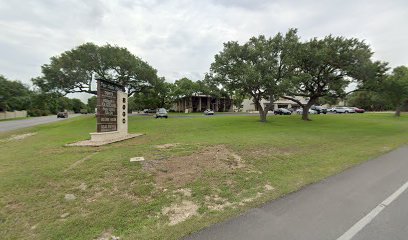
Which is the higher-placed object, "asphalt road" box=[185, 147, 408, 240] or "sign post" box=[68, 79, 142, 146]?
"sign post" box=[68, 79, 142, 146]

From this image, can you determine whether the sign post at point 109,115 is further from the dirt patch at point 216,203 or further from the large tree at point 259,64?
the large tree at point 259,64

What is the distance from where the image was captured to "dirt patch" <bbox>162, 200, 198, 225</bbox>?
3734 millimetres

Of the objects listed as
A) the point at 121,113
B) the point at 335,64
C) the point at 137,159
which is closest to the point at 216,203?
the point at 137,159

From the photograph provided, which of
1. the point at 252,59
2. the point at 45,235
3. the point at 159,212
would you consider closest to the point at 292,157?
the point at 159,212

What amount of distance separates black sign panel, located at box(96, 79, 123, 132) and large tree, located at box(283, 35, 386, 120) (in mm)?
16515

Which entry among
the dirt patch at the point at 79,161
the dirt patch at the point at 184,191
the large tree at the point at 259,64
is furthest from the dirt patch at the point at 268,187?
the large tree at the point at 259,64

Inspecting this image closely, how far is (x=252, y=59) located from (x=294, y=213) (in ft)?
66.9

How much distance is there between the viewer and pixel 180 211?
4020mm

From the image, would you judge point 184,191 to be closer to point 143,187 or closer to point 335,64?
point 143,187

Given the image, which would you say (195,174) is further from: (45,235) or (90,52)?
(90,52)

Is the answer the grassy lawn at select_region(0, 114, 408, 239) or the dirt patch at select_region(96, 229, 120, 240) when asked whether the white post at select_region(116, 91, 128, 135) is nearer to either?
the grassy lawn at select_region(0, 114, 408, 239)

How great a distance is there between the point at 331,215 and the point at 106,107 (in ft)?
36.8

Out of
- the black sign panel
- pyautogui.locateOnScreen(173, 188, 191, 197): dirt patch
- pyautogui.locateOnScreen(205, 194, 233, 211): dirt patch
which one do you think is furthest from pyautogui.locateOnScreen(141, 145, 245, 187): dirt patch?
the black sign panel

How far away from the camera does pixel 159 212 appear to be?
13.0ft
